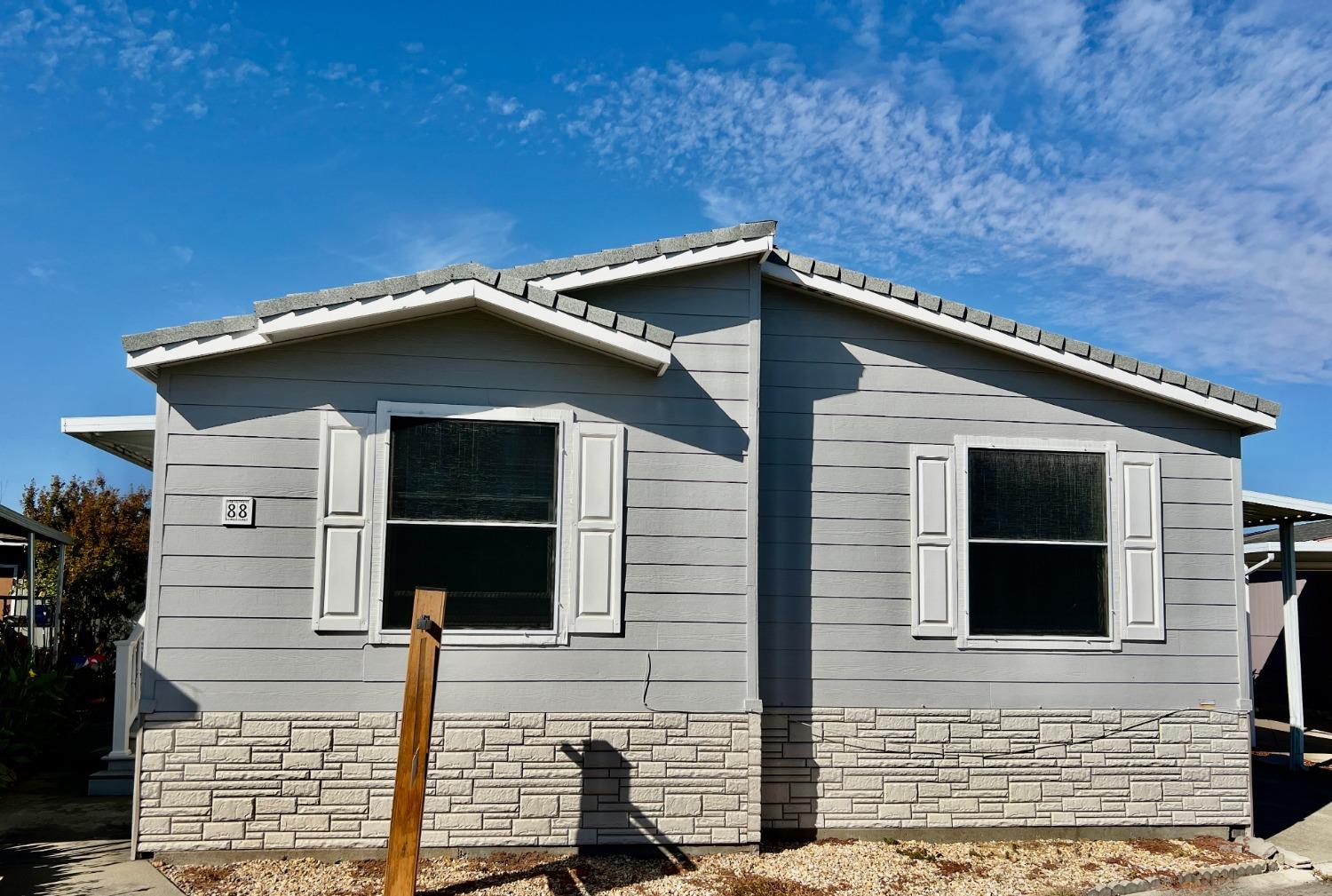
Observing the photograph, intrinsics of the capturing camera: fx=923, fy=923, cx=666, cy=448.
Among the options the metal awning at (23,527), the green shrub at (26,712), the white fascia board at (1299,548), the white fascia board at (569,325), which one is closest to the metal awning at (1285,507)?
the white fascia board at (1299,548)

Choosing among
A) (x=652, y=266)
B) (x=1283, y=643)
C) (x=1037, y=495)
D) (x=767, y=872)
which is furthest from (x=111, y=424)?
(x=1283, y=643)

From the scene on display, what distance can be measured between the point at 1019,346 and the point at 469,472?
11.9 feet

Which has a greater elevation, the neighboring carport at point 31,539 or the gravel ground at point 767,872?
the neighboring carport at point 31,539

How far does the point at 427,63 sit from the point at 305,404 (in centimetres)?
503

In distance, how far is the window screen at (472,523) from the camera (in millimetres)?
5363

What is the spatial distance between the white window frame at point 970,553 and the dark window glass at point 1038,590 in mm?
42

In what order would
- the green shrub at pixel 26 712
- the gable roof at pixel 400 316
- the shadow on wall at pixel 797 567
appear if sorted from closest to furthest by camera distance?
the gable roof at pixel 400 316 → the shadow on wall at pixel 797 567 → the green shrub at pixel 26 712

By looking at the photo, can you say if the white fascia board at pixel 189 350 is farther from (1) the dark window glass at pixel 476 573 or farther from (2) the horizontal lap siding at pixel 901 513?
(2) the horizontal lap siding at pixel 901 513

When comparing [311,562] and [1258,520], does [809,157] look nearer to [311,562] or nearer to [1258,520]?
[1258,520]

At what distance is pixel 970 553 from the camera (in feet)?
19.8

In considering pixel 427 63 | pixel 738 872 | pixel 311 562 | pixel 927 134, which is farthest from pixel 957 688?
pixel 427 63

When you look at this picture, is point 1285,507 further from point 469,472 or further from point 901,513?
point 469,472

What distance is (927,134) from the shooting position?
889 centimetres

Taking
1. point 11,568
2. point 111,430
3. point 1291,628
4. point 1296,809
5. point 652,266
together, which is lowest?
point 1296,809
